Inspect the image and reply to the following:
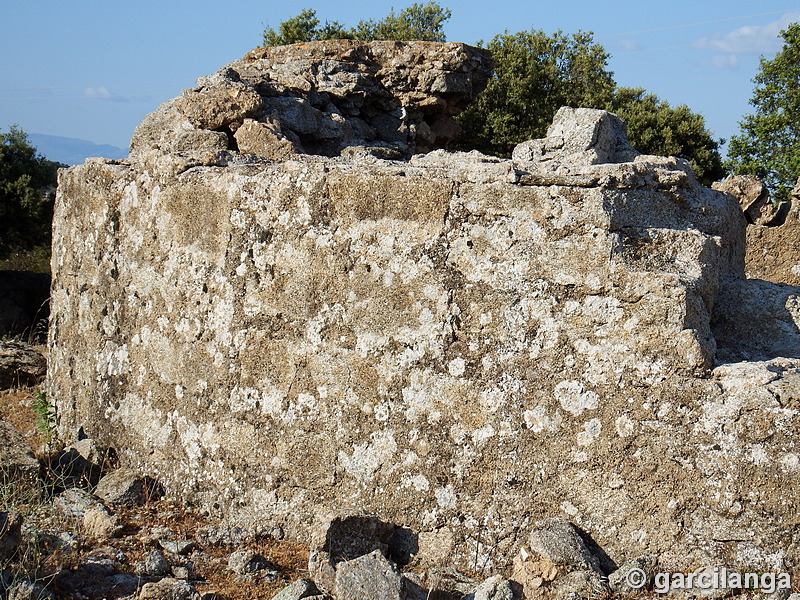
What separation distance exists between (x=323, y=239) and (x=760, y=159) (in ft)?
60.3

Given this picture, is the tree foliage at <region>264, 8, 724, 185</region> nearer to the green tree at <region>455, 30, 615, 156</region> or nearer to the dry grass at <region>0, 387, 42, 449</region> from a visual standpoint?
the green tree at <region>455, 30, 615, 156</region>

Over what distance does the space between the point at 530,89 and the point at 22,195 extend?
1286cm

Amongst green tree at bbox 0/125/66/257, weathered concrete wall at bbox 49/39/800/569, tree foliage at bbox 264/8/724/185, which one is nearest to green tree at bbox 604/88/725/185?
tree foliage at bbox 264/8/724/185

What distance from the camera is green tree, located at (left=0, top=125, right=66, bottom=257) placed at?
13.5 meters

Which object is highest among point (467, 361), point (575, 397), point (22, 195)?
point (22, 195)

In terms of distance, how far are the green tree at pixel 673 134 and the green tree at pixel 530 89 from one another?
1.18 m

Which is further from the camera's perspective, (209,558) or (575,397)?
(209,558)

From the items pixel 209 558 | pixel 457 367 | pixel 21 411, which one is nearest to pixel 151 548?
pixel 209 558

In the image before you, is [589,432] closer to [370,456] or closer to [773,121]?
[370,456]

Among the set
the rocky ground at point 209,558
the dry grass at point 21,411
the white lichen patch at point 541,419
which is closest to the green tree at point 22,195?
the dry grass at point 21,411

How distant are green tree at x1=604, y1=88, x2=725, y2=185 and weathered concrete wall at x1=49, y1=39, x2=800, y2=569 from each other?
15.6 metres

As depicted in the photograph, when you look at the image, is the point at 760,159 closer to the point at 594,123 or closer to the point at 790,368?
the point at 594,123

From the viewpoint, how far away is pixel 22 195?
13492 mm

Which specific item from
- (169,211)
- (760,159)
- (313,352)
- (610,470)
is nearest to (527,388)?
(610,470)
